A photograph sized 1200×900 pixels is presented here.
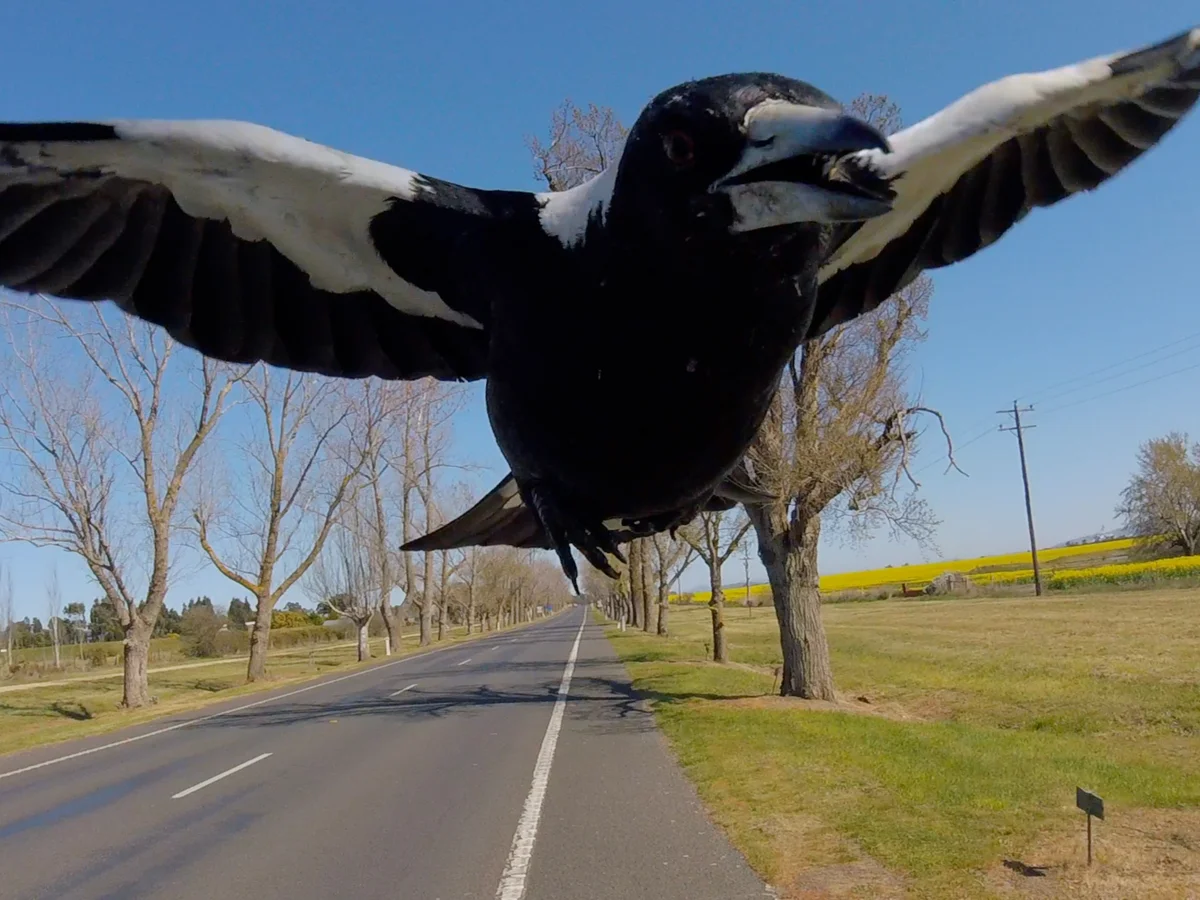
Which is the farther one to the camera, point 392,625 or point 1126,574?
point 1126,574

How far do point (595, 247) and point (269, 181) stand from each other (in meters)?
0.96

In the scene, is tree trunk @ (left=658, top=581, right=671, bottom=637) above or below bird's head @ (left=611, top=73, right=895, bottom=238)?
below

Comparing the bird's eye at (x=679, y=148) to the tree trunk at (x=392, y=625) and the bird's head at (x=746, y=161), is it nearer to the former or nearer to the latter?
the bird's head at (x=746, y=161)

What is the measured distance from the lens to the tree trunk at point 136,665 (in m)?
21.0

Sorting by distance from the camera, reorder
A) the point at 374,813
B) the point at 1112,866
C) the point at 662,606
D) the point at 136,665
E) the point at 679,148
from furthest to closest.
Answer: the point at 662,606 < the point at 136,665 < the point at 374,813 < the point at 1112,866 < the point at 679,148

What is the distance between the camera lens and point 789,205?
1134 mm

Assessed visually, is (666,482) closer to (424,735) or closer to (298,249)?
(298,249)

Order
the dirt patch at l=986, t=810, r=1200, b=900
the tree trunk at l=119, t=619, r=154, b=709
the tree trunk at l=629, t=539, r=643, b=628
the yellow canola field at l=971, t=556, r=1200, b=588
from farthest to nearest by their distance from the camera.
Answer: the yellow canola field at l=971, t=556, r=1200, b=588, the tree trunk at l=629, t=539, r=643, b=628, the tree trunk at l=119, t=619, r=154, b=709, the dirt patch at l=986, t=810, r=1200, b=900

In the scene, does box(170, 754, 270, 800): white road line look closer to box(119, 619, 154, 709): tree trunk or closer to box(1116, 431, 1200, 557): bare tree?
box(119, 619, 154, 709): tree trunk

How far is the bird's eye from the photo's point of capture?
127cm

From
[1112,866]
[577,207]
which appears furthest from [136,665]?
[577,207]

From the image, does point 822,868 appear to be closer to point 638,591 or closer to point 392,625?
point 392,625

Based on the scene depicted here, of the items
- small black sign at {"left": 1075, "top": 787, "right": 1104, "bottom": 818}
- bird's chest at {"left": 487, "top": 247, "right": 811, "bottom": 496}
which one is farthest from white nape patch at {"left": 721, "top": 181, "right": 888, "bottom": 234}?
small black sign at {"left": 1075, "top": 787, "right": 1104, "bottom": 818}

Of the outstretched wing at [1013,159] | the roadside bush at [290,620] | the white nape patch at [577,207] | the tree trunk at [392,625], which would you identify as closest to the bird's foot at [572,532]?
the white nape patch at [577,207]
